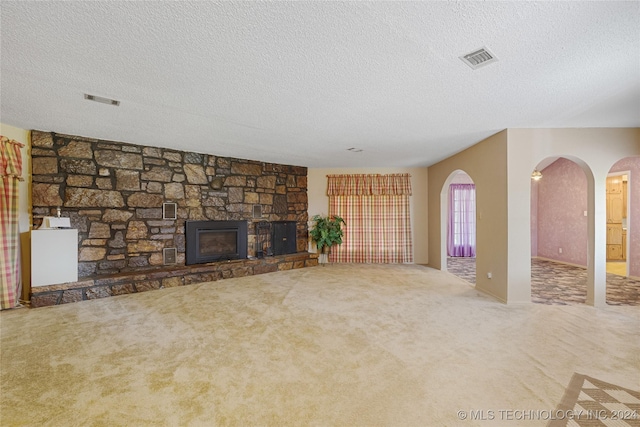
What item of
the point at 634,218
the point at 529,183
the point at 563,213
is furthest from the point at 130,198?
the point at 563,213

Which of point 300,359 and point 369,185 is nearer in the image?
point 300,359

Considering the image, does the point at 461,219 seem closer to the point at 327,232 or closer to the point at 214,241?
the point at 327,232

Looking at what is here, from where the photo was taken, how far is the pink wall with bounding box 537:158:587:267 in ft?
19.6

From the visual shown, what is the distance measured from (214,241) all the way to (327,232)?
2.37 metres

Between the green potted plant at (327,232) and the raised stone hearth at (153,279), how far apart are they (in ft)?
2.04

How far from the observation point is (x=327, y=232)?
6238mm

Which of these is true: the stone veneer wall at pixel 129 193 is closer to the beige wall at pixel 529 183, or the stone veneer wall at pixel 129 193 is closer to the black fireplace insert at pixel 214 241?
the black fireplace insert at pixel 214 241

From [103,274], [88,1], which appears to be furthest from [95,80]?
[103,274]

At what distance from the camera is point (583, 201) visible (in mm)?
5953

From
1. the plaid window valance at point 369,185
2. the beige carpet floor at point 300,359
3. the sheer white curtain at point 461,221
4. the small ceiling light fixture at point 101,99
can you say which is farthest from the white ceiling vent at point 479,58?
the sheer white curtain at point 461,221

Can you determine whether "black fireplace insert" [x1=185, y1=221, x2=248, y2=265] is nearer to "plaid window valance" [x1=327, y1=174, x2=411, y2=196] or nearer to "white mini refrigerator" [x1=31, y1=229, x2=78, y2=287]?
"white mini refrigerator" [x1=31, y1=229, x2=78, y2=287]

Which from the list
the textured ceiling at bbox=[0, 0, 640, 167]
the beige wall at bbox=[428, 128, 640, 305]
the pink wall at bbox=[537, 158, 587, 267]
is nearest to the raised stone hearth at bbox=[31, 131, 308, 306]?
the textured ceiling at bbox=[0, 0, 640, 167]

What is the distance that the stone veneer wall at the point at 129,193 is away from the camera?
3748 millimetres

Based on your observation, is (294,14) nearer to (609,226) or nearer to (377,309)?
(377,309)
